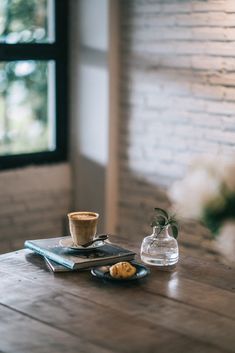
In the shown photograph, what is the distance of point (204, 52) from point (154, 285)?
1663 millimetres

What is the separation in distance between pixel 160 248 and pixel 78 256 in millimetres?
266

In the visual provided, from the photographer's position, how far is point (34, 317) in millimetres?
2004

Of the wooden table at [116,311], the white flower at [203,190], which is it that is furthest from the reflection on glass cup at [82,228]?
the white flower at [203,190]

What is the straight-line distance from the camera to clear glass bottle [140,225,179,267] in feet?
7.96

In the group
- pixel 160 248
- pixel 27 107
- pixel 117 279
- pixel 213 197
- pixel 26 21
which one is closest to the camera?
pixel 213 197

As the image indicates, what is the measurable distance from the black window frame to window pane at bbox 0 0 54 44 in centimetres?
3

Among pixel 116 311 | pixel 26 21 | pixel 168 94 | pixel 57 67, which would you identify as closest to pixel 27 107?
pixel 57 67

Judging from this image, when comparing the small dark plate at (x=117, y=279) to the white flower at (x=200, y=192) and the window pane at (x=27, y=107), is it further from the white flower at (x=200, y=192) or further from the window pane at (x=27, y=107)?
the window pane at (x=27, y=107)

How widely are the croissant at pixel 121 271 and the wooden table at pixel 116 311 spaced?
3 centimetres

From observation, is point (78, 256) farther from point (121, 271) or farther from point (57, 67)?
point (57, 67)

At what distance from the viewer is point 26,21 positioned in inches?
156

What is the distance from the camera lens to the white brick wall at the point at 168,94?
356 cm

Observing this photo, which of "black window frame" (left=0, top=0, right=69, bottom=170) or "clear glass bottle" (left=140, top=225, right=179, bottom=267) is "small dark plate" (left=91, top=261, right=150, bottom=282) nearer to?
"clear glass bottle" (left=140, top=225, right=179, bottom=267)

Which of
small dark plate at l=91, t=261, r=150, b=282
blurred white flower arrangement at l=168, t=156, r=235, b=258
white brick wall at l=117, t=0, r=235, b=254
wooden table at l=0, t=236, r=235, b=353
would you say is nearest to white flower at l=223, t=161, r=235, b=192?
blurred white flower arrangement at l=168, t=156, r=235, b=258
